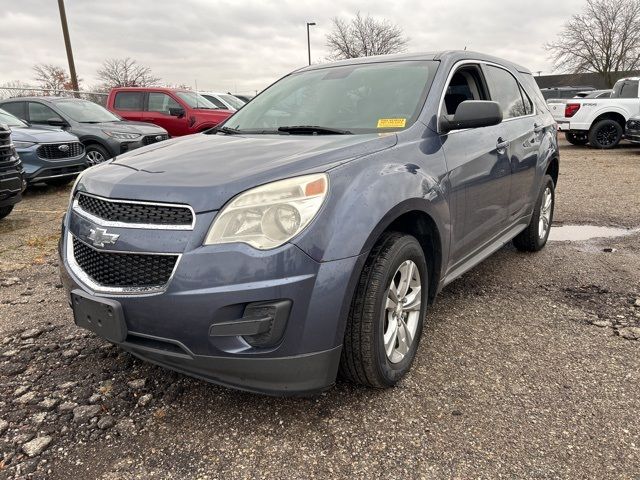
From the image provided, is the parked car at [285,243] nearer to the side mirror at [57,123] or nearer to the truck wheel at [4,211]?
the truck wheel at [4,211]

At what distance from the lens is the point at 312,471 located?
1.97 m

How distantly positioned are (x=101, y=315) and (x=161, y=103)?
10703mm

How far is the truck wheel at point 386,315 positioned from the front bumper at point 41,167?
7.14m

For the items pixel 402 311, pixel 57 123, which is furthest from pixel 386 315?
pixel 57 123

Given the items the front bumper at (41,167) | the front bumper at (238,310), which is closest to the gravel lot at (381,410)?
the front bumper at (238,310)

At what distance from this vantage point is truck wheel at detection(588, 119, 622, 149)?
1332cm

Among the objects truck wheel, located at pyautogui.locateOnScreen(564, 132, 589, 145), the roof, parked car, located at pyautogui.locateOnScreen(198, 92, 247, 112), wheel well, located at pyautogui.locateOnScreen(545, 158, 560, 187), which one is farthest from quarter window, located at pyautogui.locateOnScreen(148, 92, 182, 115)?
truck wheel, located at pyautogui.locateOnScreen(564, 132, 589, 145)

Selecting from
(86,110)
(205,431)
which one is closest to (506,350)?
(205,431)

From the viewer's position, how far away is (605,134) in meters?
13.6

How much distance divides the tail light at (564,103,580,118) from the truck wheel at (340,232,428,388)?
12912mm

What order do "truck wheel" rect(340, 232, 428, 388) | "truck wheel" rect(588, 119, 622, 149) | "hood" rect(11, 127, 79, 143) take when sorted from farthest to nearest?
"truck wheel" rect(588, 119, 622, 149), "hood" rect(11, 127, 79, 143), "truck wheel" rect(340, 232, 428, 388)

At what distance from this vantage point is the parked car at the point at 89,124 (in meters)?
9.29

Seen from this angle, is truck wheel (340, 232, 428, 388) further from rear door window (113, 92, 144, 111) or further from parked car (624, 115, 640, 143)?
parked car (624, 115, 640, 143)

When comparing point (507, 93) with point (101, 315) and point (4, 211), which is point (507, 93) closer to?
point (101, 315)
